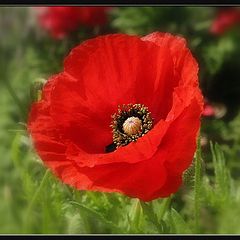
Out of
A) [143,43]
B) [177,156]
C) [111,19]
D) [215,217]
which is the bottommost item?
[215,217]

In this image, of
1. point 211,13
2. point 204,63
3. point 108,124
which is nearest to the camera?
point 108,124

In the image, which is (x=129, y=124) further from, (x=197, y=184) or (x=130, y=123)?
(x=197, y=184)

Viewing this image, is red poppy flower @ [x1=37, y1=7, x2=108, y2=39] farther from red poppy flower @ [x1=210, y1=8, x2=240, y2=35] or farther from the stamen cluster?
the stamen cluster

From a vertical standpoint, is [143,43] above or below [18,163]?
above

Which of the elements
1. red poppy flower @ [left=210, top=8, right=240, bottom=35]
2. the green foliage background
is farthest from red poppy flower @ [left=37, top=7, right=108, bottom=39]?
red poppy flower @ [left=210, top=8, right=240, bottom=35]

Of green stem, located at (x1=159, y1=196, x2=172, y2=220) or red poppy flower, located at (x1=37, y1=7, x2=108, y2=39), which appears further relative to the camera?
red poppy flower, located at (x1=37, y1=7, x2=108, y2=39)

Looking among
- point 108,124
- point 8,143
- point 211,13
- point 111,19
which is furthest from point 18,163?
point 211,13

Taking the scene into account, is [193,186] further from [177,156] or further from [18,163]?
[18,163]

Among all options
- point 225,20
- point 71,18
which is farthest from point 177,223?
point 225,20

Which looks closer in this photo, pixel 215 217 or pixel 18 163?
pixel 18 163
